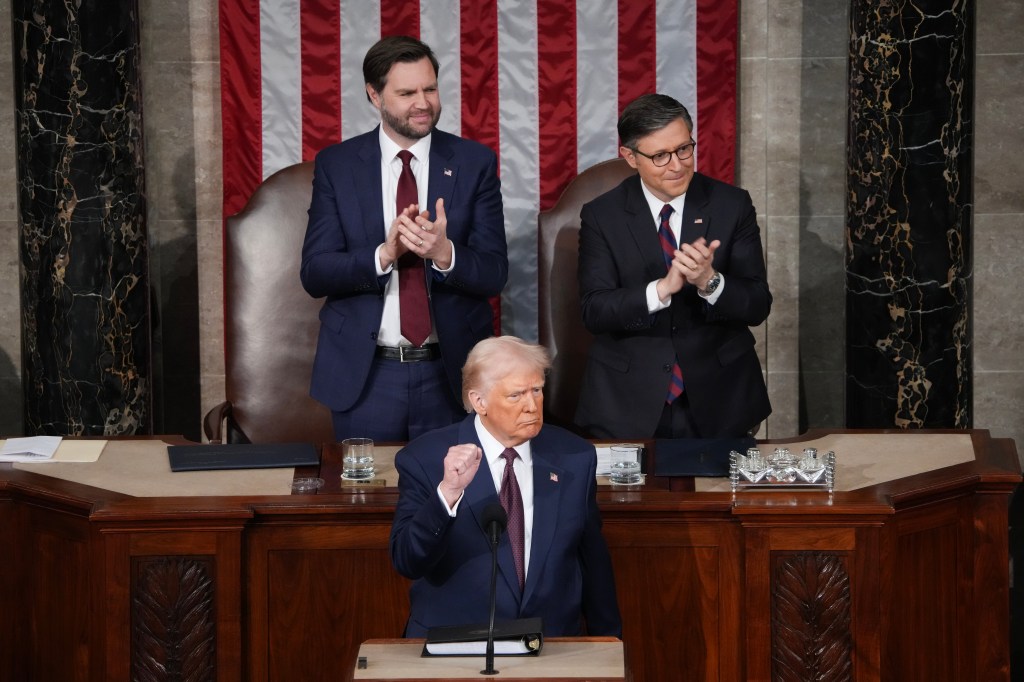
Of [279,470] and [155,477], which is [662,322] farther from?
[155,477]

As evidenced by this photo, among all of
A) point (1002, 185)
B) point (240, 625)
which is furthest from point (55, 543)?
point (1002, 185)

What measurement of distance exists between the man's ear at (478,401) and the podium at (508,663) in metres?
0.65

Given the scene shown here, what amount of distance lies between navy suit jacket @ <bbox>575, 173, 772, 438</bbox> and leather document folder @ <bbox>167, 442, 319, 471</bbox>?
958 millimetres

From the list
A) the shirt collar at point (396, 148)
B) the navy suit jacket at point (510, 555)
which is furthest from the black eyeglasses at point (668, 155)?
the navy suit jacket at point (510, 555)

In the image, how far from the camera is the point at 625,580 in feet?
12.8

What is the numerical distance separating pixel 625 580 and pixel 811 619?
1.66 feet

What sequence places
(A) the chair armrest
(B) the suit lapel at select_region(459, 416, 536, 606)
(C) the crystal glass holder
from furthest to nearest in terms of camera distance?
(A) the chair armrest
(C) the crystal glass holder
(B) the suit lapel at select_region(459, 416, 536, 606)

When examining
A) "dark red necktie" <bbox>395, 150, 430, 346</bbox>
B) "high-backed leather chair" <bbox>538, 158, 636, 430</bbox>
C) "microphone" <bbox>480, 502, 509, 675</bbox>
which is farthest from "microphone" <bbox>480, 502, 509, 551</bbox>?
"high-backed leather chair" <bbox>538, 158, 636, 430</bbox>

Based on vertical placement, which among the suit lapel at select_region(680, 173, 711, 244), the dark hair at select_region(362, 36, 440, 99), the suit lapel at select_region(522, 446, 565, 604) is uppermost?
the dark hair at select_region(362, 36, 440, 99)

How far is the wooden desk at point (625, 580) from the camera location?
12.1 feet

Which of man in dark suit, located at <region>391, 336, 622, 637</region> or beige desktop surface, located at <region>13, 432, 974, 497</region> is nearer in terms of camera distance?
man in dark suit, located at <region>391, 336, 622, 637</region>

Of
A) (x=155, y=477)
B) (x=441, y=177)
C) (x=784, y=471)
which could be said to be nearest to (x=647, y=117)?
(x=441, y=177)

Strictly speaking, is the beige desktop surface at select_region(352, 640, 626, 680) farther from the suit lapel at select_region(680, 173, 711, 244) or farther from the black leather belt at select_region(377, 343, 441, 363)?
the suit lapel at select_region(680, 173, 711, 244)

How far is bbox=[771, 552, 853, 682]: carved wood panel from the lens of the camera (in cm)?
367
